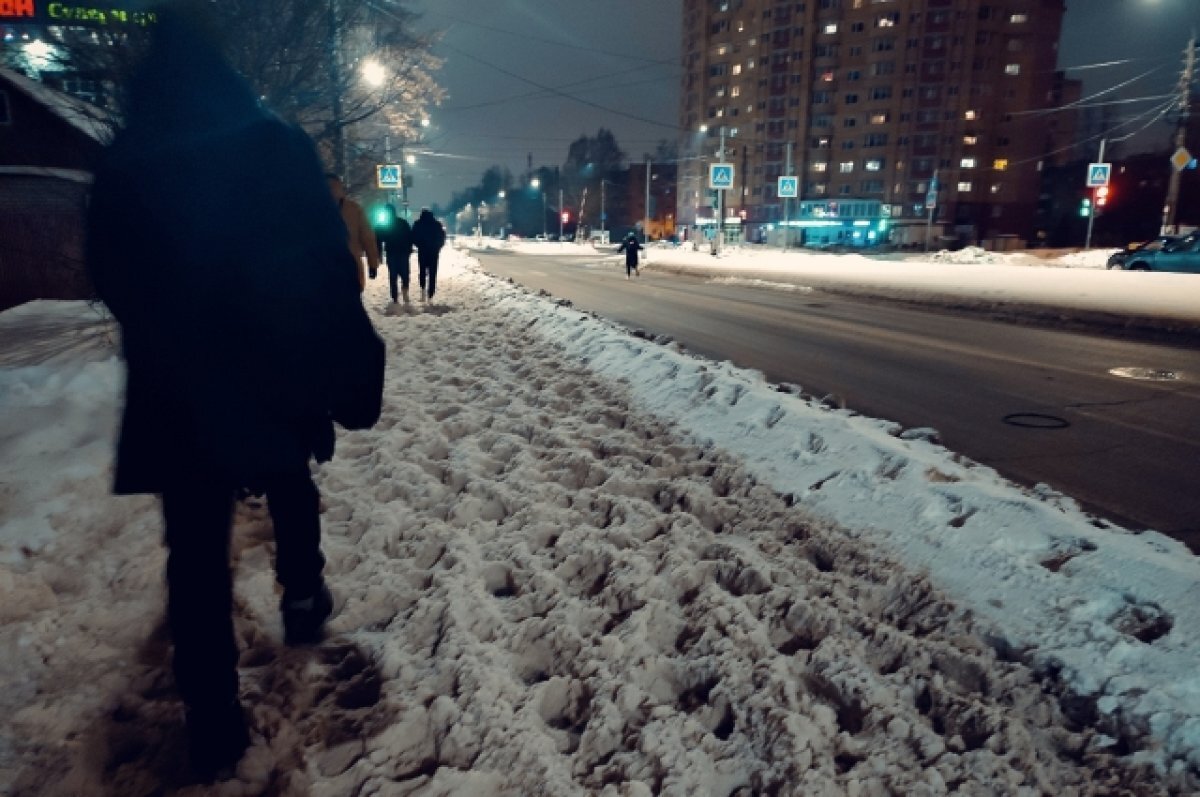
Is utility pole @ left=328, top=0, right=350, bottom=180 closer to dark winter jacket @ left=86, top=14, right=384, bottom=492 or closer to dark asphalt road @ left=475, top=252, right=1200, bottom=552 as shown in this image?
dark asphalt road @ left=475, top=252, right=1200, bottom=552

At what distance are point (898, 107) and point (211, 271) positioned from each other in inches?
4063

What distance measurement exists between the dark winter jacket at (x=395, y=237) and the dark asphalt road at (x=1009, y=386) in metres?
4.16

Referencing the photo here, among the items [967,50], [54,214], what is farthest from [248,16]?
[967,50]

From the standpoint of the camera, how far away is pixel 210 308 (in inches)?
73.8

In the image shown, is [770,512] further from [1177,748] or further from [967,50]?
[967,50]

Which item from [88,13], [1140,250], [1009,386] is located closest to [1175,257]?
[1140,250]

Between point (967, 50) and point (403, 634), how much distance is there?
106587 millimetres

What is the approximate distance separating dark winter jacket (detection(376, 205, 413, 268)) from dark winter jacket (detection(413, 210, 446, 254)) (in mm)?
227

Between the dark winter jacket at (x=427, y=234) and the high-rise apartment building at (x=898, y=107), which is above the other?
the high-rise apartment building at (x=898, y=107)

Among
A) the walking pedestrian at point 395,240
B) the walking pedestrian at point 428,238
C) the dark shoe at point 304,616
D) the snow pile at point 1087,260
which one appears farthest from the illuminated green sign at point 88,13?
the snow pile at point 1087,260

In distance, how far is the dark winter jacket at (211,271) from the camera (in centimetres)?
183

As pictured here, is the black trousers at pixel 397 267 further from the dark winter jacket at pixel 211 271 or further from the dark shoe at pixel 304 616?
the dark winter jacket at pixel 211 271

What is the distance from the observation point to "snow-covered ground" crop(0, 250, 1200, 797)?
223 centimetres

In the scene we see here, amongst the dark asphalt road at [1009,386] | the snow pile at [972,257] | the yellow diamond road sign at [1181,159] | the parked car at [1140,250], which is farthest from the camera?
the snow pile at [972,257]
